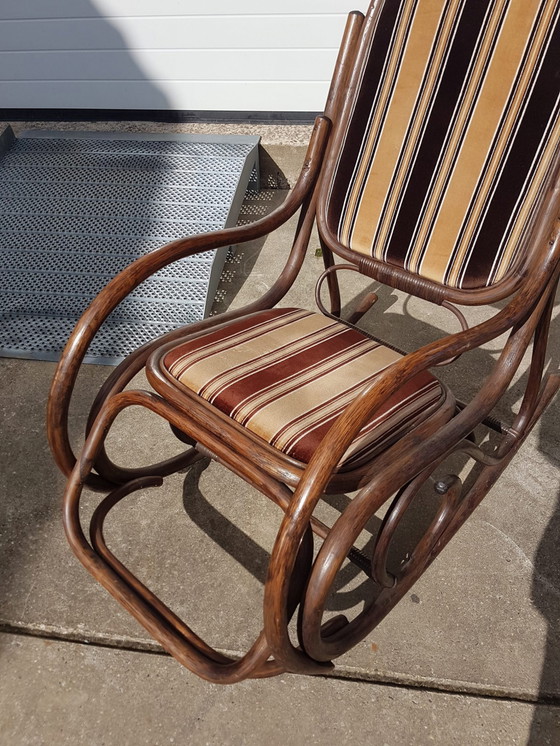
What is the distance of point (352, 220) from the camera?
1.66 m

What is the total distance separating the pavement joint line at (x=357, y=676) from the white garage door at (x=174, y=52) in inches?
88.5

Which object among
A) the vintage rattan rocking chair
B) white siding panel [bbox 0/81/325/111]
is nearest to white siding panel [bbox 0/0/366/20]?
white siding panel [bbox 0/81/325/111]

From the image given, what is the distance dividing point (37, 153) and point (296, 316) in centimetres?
202

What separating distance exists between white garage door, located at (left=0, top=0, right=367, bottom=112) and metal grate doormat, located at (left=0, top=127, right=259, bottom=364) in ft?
0.62

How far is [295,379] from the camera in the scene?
4.48 ft

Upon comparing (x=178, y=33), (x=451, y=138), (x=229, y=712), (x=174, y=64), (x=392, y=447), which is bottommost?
(x=229, y=712)

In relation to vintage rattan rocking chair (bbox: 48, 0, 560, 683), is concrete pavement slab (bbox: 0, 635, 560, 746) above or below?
below

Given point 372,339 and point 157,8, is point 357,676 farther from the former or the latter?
point 157,8

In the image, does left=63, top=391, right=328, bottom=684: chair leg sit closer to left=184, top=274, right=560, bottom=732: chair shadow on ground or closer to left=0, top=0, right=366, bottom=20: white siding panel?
left=184, top=274, right=560, bottom=732: chair shadow on ground

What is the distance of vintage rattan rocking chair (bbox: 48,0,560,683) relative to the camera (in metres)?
1.20

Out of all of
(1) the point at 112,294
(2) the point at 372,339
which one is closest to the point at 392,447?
(2) the point at 372,339

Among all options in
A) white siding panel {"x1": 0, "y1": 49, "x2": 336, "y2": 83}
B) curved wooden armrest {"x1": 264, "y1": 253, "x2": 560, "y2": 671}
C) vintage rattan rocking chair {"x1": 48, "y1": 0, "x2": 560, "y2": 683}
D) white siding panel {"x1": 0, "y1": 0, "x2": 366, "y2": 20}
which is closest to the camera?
curved wooden armrest {"x1": 264, "y1": 253, "x2": 560, "y2": 671}

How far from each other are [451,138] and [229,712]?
1.31 meters

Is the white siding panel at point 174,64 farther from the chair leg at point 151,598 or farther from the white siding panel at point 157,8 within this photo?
the chair leg at point 151,598
